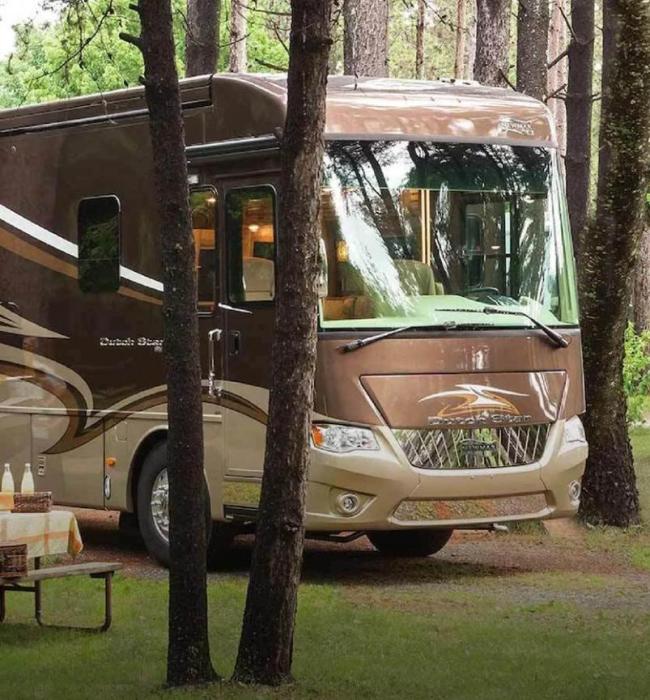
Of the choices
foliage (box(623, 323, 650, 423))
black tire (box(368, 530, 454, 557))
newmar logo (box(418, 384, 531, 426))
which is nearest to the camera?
newmar logo (box(418, 384, 531, 426))

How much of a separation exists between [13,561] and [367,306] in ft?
10.4

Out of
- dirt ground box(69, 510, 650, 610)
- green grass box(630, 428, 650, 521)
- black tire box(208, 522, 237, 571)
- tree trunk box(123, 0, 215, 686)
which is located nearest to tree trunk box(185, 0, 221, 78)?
green grass box(630, 428, 650, 521)

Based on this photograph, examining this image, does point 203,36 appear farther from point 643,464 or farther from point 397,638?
point 397,638

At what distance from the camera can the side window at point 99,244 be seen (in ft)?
43.4

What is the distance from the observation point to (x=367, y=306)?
11844mm

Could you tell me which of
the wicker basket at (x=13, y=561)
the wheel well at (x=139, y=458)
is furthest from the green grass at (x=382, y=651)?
the wheel well at (x=139, y=458)

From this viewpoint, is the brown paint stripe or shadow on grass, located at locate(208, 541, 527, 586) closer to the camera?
shadow on grass, located at locate(208, 541, 527, 586)

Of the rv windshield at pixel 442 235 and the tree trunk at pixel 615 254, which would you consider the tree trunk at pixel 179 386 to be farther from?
the tree trunk at pixel 615 254

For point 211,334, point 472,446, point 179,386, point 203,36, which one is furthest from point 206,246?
point 203,36

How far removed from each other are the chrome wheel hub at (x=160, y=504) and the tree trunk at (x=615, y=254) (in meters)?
3.80

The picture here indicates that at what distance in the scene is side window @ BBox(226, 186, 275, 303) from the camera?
1202 cm

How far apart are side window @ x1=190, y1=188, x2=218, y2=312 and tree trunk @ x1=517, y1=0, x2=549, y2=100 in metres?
6.43

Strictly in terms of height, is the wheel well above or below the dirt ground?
above

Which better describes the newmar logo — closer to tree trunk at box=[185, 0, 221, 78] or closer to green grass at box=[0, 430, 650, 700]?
green grass at box=[0, 430, 650, 700]
